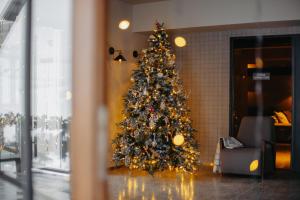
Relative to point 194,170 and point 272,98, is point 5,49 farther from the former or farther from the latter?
point 272,98

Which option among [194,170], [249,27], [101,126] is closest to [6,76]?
[101,126]

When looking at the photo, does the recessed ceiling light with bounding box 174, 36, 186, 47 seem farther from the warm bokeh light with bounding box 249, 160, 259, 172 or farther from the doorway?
the warm bokeh light with bounding box 249, 160, 259, 172

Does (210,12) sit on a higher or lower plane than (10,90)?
higher

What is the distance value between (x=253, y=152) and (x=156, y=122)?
1.57m

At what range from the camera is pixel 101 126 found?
188 centimetres

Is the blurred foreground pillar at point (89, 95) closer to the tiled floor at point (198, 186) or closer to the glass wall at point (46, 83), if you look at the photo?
the glass wall at point (46, 83)

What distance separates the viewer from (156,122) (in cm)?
688

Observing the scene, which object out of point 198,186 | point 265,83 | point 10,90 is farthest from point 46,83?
point 265,83

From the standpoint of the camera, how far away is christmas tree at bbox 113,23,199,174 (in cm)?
686

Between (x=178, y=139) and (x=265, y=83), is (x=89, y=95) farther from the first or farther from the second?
(x=265, y=83)

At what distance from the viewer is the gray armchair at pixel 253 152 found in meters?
6.58

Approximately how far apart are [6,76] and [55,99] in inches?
51.2

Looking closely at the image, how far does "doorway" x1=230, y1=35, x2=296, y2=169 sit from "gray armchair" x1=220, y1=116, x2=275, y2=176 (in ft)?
1.30

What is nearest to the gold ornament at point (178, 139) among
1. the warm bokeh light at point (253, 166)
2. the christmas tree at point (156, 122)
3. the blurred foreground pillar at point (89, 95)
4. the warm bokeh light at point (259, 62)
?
the christmas tree at point (156, 122)
